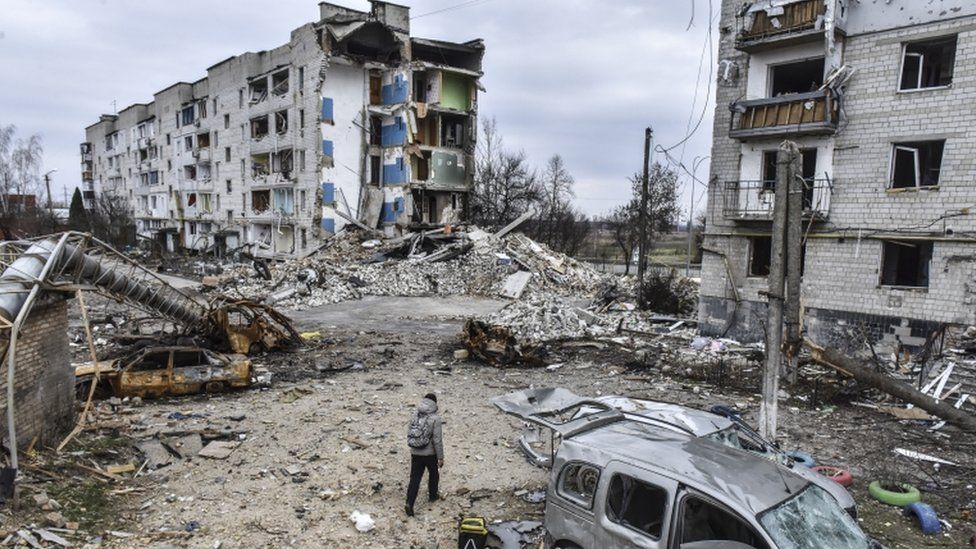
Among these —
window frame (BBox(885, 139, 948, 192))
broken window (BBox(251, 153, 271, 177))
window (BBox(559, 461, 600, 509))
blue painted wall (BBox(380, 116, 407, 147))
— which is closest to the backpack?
window (BBox(559, 461, 600, 509))

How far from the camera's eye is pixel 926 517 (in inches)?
267

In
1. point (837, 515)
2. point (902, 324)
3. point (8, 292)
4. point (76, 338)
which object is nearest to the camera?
point (837, 515)

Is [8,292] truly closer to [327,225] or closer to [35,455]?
[35,455]

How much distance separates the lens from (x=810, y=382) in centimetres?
1296

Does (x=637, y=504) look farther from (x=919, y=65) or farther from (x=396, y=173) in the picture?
(x=396, y=173)

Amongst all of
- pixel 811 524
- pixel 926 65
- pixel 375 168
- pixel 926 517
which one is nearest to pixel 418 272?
pixel 375 168

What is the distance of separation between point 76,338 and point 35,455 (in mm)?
10867

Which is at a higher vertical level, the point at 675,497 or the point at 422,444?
the point at 675,497

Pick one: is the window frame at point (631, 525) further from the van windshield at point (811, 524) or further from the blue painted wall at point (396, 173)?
the blue painted wall at point (396, 173)

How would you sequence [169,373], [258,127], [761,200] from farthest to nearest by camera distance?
[258,127] < [761,200] < [169,373]

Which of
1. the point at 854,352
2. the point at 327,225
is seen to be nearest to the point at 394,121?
the point at 327,225

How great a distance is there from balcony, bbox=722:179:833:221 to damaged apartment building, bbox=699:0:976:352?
1.4 inches

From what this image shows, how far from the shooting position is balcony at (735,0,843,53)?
52.3 feet

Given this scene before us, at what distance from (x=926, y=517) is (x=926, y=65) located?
13.8 metres
